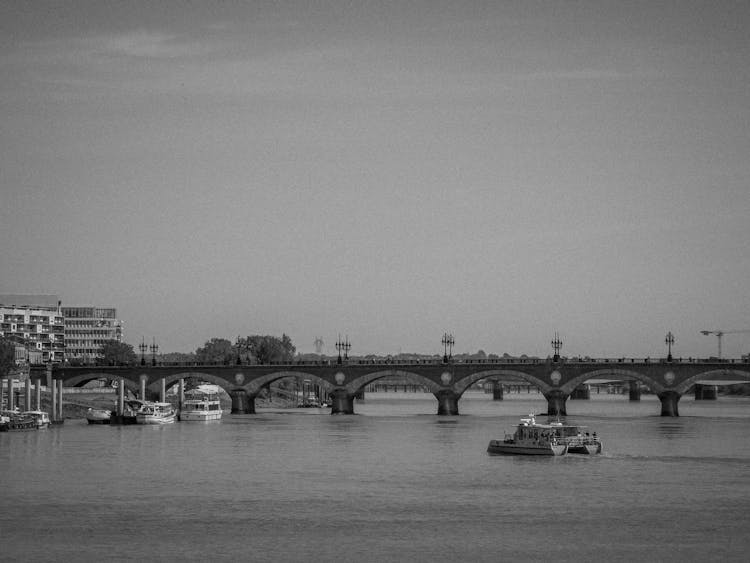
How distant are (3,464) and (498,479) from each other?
34.3 m

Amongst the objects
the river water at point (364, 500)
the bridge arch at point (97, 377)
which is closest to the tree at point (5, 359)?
the bridge arch at point (97, 377)

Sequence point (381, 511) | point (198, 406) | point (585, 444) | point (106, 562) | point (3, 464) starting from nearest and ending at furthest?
point (106, 562) < point (381, 511) < point (3, 464) < point (585, 444) < point (198, 406)

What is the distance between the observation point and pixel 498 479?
278 ft

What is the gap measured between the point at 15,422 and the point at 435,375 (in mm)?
59101

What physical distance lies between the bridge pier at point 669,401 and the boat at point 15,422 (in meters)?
75.8

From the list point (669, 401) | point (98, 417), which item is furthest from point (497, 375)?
point (98, 417)

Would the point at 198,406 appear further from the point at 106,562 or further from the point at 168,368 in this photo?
the point at 106,562

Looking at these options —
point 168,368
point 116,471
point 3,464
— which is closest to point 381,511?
point 116,471

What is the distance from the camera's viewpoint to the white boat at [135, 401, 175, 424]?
141875 millimetres

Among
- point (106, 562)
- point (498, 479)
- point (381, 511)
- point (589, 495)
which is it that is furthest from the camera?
→ point (498, 479)

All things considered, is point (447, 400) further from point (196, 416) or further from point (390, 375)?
point (196, 416)

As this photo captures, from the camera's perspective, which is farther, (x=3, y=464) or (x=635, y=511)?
(x=3, y=464)

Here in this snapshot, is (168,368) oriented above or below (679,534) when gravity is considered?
above

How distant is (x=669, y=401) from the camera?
16262 centimetres
